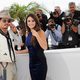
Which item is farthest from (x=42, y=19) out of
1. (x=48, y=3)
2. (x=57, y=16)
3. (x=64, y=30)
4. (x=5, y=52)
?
(x=5, y=52)

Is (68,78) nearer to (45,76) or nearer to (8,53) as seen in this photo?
(45,76)

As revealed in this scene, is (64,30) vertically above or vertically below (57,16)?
below

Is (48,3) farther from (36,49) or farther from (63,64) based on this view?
(36,49)

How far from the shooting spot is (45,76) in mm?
3475

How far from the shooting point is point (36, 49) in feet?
11.0

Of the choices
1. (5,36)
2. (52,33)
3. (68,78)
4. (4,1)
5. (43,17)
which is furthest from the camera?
(4,1)

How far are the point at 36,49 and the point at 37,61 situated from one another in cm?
16

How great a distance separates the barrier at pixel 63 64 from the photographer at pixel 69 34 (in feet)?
4.20

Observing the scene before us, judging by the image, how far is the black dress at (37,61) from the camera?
11.0 ft

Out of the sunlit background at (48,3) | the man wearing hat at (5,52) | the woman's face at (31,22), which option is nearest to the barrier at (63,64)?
the woman's face at (31,22)

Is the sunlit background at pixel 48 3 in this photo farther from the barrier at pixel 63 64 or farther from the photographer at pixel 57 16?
the barrier at pixel 63 64

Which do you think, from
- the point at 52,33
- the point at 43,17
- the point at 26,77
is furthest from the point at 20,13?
the point at 26,77

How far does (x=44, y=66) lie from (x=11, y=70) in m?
0.42

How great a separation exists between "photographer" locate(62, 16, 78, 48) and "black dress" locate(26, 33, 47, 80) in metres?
1.56
